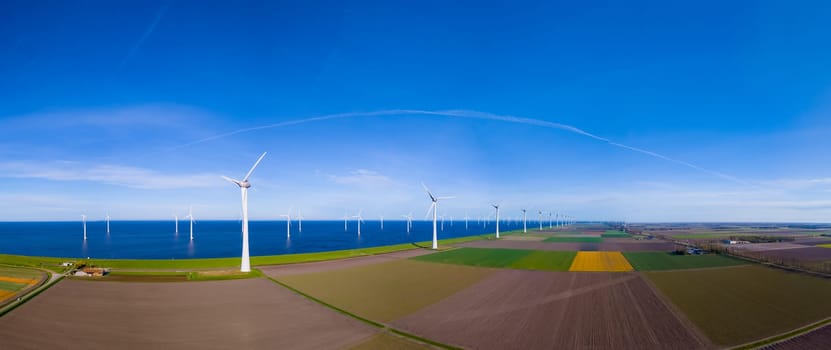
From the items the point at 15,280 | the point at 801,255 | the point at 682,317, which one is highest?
the point at 15,280

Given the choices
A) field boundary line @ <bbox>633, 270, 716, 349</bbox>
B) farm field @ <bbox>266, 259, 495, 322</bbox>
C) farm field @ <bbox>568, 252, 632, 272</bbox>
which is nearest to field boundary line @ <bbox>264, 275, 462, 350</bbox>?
farm field @ <bbox>266, 259, 495, 322</bbox>

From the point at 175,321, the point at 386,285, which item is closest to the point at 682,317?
the point at 386,285

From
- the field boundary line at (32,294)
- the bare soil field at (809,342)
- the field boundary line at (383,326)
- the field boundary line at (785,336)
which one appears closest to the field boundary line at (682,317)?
the field boundary line at (785,336)

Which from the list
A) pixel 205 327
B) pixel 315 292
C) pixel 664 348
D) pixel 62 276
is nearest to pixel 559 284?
pixel 664 348

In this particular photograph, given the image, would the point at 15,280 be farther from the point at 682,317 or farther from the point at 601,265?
the point at 601,265

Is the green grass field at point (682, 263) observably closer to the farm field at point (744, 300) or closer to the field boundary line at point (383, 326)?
the farm field at point (744, 300)

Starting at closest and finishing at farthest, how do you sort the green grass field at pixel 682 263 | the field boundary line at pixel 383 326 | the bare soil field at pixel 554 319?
the field boundary line at pixel 383 326 < the bare soil field at pixel 554 319 < the green grass field at pixel 682 263
